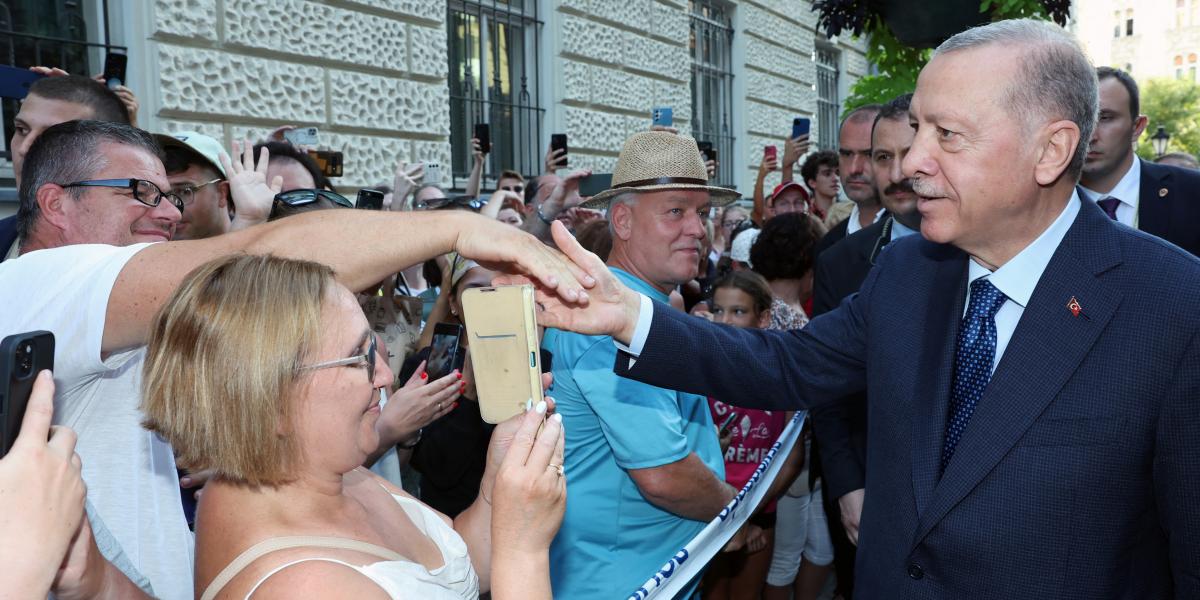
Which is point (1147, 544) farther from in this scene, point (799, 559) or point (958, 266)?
point (799, 559)

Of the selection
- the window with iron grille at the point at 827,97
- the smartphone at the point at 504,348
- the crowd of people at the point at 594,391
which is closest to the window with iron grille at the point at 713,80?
the window with iron grille at the point at 827,97

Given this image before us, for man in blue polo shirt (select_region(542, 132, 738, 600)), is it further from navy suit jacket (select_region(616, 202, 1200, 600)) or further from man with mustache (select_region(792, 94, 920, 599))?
navy suit jacket (select_region(616, 202, 1200, 600))

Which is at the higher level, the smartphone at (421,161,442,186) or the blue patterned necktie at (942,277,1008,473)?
the smartphone at (421,161,442,186)

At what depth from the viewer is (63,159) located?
2367mm

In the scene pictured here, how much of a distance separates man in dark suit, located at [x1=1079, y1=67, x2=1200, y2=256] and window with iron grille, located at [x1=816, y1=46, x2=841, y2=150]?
518 inches

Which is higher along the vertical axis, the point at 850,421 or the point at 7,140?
the point at 7,140

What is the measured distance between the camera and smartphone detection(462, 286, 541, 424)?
1819 millimetres

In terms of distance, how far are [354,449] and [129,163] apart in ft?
4.07

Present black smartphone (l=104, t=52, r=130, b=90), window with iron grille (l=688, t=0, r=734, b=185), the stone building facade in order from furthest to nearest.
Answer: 1. window with iron grille (l=688, t=0, r=734, b=185)
2. the stone building facade
3. black smartphone (l=104, t=52, r=130, b=90)

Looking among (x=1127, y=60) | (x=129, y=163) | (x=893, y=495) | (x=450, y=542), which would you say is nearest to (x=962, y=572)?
(x=893, y=495)

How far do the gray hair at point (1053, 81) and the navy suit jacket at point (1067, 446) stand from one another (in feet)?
0.72

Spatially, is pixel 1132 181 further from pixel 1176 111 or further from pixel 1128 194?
pixel 1176 111

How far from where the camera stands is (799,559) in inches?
185

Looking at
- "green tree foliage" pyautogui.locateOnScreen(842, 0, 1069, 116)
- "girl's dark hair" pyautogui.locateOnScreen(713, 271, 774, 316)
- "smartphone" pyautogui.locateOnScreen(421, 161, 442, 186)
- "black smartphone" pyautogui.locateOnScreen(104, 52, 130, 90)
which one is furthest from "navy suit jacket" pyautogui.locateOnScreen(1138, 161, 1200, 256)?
"smartphone" pyautogui.locateOnScreen(421, 161, 442, 186)
